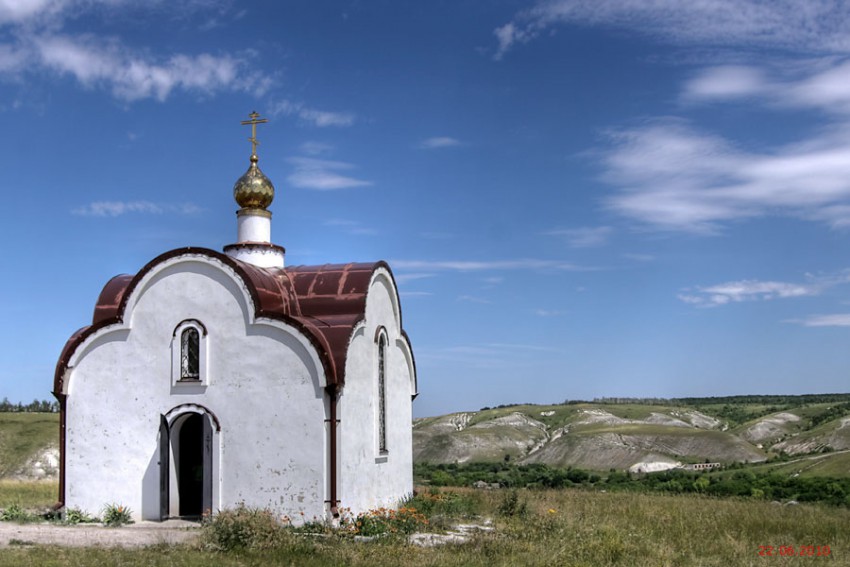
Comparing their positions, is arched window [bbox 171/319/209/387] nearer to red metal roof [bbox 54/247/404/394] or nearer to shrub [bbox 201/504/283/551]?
red metal roof [bbox 54/247/404/394]

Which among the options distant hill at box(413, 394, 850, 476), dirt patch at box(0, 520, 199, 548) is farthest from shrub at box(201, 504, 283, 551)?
distant hill at box(413, 394, 850, 476)

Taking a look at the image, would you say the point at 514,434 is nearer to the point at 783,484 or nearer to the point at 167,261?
the point at 783,484

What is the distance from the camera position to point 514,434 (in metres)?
71.8

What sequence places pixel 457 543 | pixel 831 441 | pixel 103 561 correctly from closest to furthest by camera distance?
pixel 103 561, pixel 457 543, pixel 831 441

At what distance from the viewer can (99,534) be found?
1377cm

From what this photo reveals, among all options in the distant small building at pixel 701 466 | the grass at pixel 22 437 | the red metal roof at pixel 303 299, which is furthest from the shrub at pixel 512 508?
the distant small building at pixel 701 466

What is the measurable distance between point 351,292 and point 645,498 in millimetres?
9076

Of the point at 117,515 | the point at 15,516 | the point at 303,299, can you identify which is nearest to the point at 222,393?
the point at 303,299

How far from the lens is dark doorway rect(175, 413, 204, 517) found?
16031 mm

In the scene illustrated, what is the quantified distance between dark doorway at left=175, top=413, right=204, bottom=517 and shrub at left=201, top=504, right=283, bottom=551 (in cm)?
379

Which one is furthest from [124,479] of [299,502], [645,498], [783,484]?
[783,484]

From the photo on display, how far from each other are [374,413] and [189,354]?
12.4 feet

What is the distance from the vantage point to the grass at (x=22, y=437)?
40.5 m

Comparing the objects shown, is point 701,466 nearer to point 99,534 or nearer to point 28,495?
point 28,495
